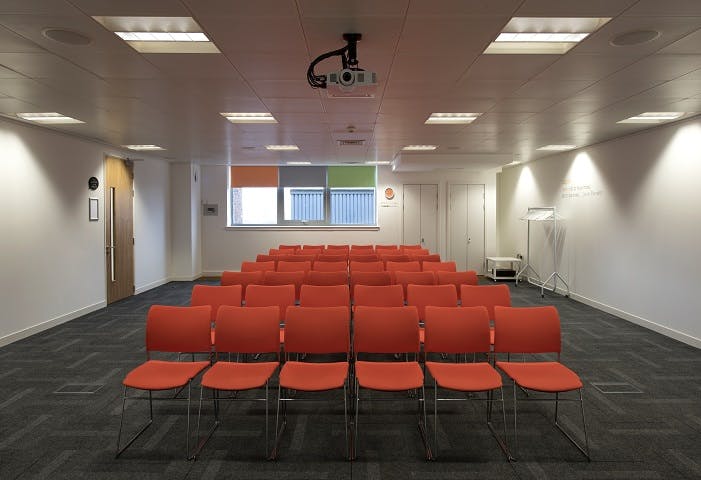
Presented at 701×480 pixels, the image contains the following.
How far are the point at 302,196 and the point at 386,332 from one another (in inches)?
363

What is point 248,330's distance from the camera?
11.9 ft

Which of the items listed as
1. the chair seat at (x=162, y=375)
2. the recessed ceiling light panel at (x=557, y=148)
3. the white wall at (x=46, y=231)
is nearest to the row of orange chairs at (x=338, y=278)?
the chair seat at (x=162, y=375)

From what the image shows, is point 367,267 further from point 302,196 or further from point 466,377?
point 302,196

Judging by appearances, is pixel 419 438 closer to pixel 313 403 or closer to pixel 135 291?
pixel 313 403

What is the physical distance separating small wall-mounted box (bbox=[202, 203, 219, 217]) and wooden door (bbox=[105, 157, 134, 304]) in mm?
2903

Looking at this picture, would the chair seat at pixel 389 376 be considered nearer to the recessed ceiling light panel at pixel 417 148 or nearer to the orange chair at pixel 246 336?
the orange chair at pixel 246 336

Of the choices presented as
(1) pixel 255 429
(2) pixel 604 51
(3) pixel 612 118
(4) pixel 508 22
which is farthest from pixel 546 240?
(1) pixel 255 429

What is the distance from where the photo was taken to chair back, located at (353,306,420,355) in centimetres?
363

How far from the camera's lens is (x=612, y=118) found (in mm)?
5895

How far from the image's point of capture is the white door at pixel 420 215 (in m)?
12.1

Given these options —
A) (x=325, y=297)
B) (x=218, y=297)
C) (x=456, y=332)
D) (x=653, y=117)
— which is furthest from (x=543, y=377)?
(x=653, y=117)

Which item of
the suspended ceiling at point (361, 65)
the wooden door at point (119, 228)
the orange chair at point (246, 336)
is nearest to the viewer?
the suspended ceiling at point (361, 65)

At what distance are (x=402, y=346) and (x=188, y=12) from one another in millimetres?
3121

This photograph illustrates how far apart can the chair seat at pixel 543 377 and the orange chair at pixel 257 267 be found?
4351 millimetres
